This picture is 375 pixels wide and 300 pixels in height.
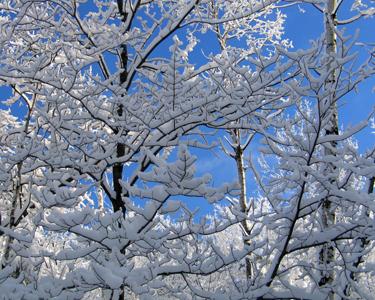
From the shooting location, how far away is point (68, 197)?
2.90 meters

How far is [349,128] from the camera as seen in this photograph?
2.86 m

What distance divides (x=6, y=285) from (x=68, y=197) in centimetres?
79

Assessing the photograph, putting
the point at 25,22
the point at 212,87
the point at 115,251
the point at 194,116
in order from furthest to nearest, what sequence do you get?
1. the point at 25,22
2. the point at 212,87
3. the point at 194,116
4. the point at 115,251

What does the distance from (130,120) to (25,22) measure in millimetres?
2031

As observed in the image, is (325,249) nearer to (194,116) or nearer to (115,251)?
(194,116)

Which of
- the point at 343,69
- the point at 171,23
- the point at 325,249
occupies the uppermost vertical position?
the point at 171,23

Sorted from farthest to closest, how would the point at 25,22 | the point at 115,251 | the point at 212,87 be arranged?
the point at 25,22 → the point at 212,87 → the point at 115,251

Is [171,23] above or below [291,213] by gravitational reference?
above

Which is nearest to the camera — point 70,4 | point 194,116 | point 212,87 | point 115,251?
point 115,251

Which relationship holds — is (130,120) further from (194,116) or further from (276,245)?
(276,245)

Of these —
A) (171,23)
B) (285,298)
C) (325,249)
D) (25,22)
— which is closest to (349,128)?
(285,298)

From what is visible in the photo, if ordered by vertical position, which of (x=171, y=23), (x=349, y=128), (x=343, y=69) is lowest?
(x=349, y=128)

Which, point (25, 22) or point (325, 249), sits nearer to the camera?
point (325, 249)

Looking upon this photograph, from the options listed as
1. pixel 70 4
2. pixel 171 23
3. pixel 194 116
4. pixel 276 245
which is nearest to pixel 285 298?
pixel 276 245
